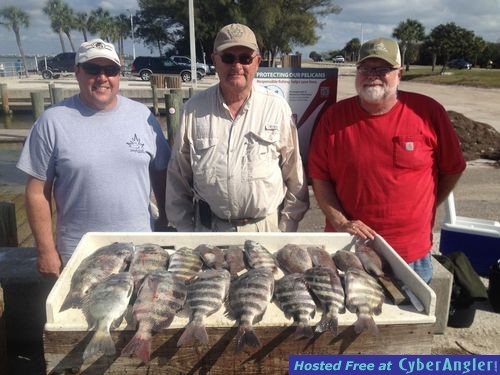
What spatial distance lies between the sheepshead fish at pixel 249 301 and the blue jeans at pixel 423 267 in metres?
1.39

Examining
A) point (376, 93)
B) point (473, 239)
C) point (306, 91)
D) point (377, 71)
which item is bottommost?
point (473, 239)

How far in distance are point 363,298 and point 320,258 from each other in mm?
405

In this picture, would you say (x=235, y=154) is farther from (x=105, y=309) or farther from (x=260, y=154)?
(x=105, y=309)

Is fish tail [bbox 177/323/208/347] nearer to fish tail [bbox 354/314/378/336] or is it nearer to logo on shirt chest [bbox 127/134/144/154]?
fish tail [bbox 354/314/378/336]

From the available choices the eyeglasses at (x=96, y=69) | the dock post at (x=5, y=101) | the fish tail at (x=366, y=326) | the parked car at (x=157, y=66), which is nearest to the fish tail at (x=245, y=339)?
the fish tail at (x=366, y=326)

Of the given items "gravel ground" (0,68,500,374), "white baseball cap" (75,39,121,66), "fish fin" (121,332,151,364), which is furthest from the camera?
"gravel ground" (0,68,500,374)

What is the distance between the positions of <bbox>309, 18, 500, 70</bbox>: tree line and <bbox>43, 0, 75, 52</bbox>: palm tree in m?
58.5

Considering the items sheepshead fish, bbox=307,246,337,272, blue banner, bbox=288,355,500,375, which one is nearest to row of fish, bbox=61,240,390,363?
sheepshead fish, bbox=307,246,337,272

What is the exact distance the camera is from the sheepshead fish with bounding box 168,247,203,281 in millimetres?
2309

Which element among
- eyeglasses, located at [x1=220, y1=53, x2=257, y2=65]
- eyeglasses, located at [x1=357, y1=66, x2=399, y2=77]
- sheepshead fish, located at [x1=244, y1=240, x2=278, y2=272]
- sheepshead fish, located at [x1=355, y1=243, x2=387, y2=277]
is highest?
eyeglasses, located at [x1=220, y1=53, x2=257, y2=65]

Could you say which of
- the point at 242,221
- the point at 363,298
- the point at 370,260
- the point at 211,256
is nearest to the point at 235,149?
the point at 242,221

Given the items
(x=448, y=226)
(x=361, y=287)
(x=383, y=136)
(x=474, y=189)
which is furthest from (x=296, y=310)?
(x=474, y=189)

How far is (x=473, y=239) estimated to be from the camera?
478cm

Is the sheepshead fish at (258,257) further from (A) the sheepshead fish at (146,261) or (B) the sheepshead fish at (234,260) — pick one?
(A) the sheepshead fish at (146,261)
